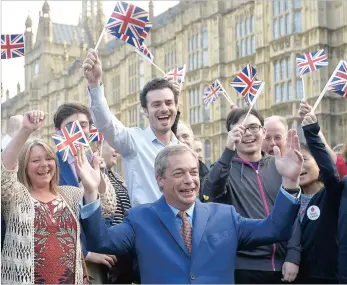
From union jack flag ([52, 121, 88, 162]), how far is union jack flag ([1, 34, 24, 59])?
1.99 meters

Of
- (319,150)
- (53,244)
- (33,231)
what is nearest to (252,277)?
(319,150)

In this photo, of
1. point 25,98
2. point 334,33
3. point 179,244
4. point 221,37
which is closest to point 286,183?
point 179,244

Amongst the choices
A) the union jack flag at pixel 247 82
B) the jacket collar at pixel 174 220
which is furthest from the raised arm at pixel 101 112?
the union jack flag at pixel 247 82

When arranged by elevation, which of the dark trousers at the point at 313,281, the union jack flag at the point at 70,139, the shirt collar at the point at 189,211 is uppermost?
the union jack flag at the point at 70,139

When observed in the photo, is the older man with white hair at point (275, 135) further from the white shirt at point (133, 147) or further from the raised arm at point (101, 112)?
the raised arm at point (101, 112)

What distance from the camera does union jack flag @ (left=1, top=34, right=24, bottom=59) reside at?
19.8ft

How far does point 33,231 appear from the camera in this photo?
3354 millimetres

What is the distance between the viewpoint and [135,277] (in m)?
4.26

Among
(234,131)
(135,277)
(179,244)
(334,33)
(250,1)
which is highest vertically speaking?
(250,1)

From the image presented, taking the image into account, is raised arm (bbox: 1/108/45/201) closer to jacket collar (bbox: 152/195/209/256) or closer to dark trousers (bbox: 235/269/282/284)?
jacket collar (bbox: 152/195/209/256)

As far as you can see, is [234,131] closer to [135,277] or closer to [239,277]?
[239,277]

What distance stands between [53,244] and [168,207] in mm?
875

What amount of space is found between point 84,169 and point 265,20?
16.5 meters

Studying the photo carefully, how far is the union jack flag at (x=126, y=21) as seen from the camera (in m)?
5.74
